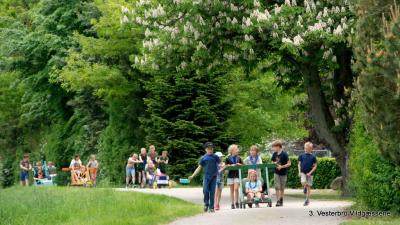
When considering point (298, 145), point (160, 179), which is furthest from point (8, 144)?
point (160, 179)

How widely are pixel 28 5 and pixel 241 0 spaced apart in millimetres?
44286

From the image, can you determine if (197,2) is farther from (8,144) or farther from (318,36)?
(8,144)

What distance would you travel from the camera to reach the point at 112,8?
4103cm

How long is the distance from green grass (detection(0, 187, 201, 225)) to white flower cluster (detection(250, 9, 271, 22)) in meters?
5.12

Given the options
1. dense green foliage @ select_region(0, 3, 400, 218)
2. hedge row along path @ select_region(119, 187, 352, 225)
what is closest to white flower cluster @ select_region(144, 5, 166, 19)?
dense green foliage @ select_region(0, 3, 400, 218)

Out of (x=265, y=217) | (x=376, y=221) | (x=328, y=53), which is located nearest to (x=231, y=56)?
(x=328, y=53)

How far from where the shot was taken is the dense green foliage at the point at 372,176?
774 inches

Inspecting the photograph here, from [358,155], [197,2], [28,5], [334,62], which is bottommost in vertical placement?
[358,155]

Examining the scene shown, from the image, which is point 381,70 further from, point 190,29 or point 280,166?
point 190,29

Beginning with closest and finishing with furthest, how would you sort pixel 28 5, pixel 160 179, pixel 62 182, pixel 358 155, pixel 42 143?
pixel 358 155
pixel 160 179
pixel 62 182
pixel 42 143
pixel 28 5

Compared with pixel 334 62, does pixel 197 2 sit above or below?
above

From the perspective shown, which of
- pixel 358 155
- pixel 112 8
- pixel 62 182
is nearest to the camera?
pixel 358 155

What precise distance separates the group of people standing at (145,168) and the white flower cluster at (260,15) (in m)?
12.9

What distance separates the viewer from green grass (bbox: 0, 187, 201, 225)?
19703 mm
